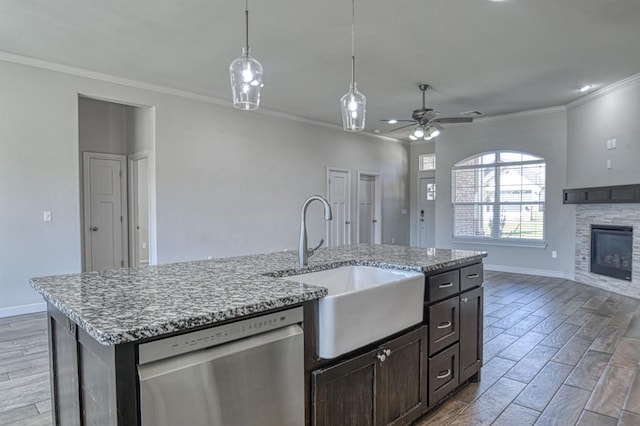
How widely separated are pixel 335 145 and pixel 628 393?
618 centimetres

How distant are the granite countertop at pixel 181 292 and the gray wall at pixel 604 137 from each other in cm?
442

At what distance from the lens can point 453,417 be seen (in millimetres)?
2215

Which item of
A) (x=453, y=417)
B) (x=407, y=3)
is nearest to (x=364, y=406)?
(x=453, y=417)

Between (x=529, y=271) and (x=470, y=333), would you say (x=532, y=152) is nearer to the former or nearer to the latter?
(x=529, y=271)

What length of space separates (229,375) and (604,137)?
21.0 ft


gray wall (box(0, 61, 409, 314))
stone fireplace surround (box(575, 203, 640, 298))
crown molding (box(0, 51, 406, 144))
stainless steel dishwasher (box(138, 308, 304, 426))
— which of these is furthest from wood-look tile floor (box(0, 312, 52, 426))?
stone fireplace surround (box(575, 203, 640, 298))

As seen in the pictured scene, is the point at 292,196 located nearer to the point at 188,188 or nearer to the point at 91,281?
the point at 188,188

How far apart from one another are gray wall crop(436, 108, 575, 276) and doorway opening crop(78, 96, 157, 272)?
5.79m

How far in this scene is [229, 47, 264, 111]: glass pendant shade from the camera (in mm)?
2188

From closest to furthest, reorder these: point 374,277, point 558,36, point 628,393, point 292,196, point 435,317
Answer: point 435,317
point 374,277
point 628,393
point 558,36
point 292,196

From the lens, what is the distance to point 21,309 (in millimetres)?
4250

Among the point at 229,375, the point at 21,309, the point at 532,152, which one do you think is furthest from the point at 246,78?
the point at 532,152

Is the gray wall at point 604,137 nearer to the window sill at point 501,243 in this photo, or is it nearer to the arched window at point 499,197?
the arched window at point 499,197

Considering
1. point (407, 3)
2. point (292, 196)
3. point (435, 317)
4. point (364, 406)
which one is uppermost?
point (407, 3)
